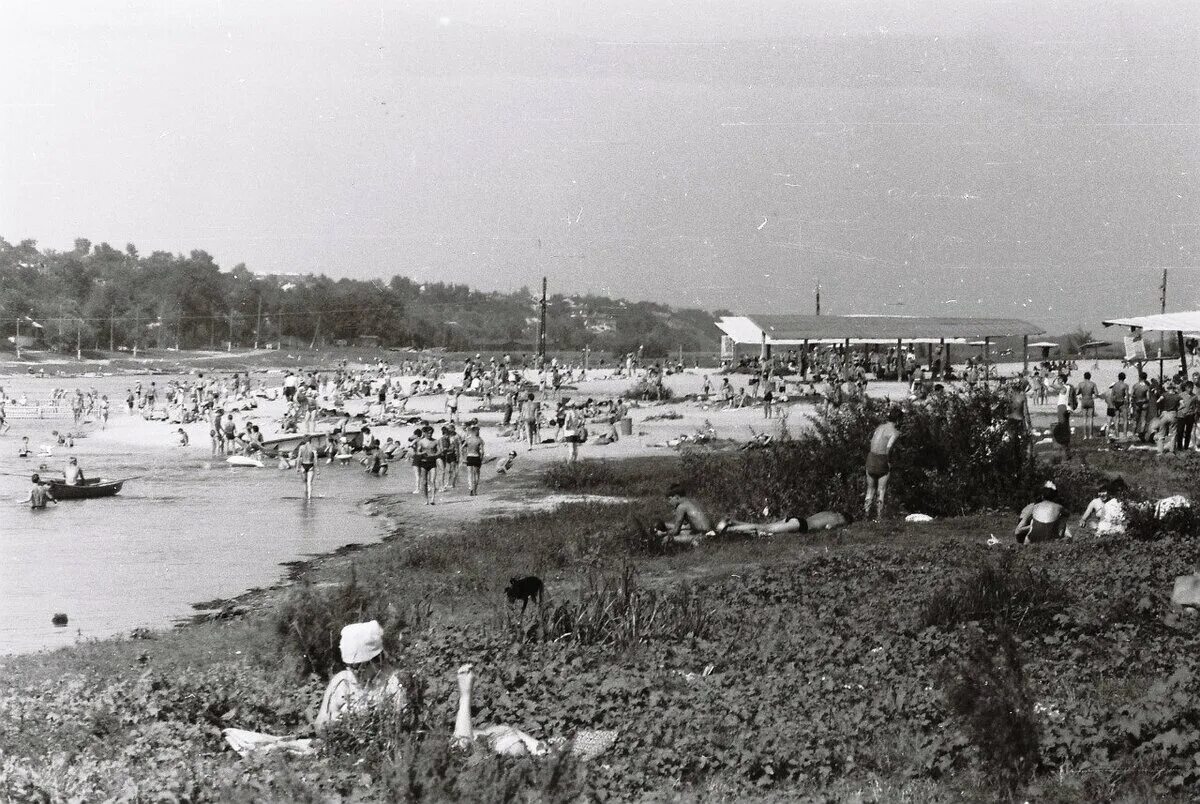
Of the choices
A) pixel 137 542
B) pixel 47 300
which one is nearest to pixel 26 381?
pixel 47 300

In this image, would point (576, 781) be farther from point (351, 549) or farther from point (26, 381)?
point (26, 381)

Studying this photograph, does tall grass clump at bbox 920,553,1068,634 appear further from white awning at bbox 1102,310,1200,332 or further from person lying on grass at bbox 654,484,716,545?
white awning at bbox 1102,310,1200,332

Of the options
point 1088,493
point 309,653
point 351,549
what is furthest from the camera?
point 351,549

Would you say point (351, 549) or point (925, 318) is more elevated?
point (925, 318)

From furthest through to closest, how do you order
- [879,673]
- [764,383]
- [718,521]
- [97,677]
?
[764,383] < [718,521] < [97,677] < [879,673]

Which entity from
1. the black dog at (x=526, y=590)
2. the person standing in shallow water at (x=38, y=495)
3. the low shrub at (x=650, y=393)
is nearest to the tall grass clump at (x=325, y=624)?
the black dog at (x=526, y=590)

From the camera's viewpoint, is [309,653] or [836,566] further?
[836,566]
